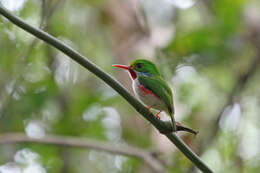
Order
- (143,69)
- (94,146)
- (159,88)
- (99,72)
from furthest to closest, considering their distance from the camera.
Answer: (94,146), (143,69), (159,88), (99,72)

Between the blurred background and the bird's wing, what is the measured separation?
3.37 ft

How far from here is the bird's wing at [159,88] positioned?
8.10ft

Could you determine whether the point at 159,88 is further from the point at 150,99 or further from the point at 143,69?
the point at 143,69

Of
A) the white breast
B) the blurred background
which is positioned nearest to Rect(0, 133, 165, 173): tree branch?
the blurred background

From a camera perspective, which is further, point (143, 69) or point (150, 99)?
point (143, 69)

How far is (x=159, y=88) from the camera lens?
2.56m

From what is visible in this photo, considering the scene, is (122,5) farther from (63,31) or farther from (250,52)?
(250,52)

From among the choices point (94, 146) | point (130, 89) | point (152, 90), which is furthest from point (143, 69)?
point (130, 89)

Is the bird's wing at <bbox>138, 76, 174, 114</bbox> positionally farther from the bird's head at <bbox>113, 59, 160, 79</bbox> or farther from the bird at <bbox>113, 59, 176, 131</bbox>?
the bird's head at <bbox>113, 59, 160, 79</bbox>

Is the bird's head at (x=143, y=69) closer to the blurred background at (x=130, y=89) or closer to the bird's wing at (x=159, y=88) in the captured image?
the bird's wing at (x=159, y=88)

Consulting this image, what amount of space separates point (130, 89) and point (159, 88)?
2529 millimetres

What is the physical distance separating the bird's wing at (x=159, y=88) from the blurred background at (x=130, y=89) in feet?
3.37

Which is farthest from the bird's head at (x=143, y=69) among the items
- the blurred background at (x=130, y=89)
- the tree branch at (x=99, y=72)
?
the tree branch at (x=99, y=72)

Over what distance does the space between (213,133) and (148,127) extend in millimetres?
1546
